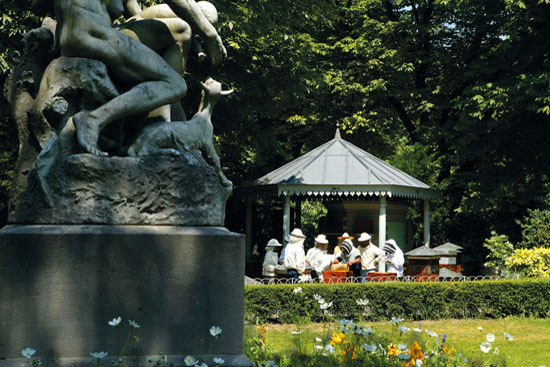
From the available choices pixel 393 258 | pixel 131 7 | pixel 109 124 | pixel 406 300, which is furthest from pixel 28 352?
pixel 393 258

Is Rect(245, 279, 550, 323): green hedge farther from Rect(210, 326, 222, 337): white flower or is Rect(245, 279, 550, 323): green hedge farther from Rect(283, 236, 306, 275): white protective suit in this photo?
Rect(210, 326, 222, 337): white flower

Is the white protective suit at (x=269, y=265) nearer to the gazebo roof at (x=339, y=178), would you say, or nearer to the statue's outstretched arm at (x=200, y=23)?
the gazebo roof at (x=339, y=178)

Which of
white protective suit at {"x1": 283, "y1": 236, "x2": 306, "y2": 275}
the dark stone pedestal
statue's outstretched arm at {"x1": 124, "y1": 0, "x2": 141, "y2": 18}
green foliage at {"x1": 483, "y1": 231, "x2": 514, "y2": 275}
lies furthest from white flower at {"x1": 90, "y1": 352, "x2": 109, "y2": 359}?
green foliage at {"x1": 483, "y1": 231, "x2": 514, "y2": 275}

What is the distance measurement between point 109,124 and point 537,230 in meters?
17.0

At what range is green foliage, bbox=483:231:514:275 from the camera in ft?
63.6

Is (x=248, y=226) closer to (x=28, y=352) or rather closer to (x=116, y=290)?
(x=116, y=290)

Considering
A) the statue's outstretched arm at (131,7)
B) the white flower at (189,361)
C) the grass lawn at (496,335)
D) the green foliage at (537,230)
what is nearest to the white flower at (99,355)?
the white flower at (189,361)

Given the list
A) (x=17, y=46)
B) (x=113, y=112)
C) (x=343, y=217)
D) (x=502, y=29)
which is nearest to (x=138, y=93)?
(x=113, y=112)

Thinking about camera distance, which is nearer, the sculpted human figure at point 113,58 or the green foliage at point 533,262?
the sculpted human figure at point 113,58

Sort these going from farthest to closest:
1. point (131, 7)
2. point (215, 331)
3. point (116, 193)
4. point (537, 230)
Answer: point (537, 230) < point (131, 7) < point (116, 193) < point (215, 331)

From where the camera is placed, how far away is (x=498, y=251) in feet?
65.3

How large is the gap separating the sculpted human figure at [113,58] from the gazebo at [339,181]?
16.7m

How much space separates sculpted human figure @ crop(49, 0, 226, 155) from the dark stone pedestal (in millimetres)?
582

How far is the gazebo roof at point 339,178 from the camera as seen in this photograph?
21.3 meters
